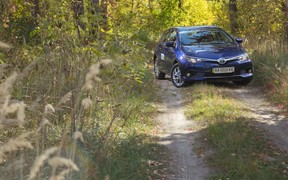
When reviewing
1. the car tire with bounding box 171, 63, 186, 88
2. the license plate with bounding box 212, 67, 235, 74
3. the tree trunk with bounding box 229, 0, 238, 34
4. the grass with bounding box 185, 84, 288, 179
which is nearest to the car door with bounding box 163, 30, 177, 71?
the car tire with bounding box 171, 63, 186, 88

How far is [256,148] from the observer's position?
7.08 meters

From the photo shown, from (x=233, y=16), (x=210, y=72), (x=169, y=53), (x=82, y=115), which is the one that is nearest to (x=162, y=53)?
(x=169, y=53)

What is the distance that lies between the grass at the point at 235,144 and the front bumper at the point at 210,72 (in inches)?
80.8

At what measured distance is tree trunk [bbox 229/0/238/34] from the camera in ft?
74.4

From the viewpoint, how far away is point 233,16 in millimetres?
22828

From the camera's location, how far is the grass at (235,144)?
240 inches

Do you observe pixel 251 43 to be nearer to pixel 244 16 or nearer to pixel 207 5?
pixel 244 16

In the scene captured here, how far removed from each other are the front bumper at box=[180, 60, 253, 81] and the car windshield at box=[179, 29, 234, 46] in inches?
40.0

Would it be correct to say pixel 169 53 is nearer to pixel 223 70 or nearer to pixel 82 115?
pixel 223 70

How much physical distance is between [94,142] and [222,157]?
5.96 ft

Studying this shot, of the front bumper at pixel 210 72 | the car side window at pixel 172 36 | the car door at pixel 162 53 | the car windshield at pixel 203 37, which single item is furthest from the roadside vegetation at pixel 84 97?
the car side window at pixel 172 36

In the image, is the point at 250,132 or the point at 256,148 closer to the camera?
the point at 256,148

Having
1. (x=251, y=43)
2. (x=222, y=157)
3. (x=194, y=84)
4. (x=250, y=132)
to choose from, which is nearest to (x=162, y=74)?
(x=194, y=84)

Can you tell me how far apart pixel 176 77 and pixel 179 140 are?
207 inches
